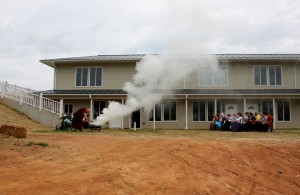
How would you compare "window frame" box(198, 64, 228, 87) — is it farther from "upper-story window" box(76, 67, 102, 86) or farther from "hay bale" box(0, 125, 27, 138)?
"hay bale" box(0, 125, 27, 138)

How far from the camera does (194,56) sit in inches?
923

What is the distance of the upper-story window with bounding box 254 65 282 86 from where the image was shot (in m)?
26.2

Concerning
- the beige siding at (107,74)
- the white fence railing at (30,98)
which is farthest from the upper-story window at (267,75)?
the white fence railing at (30,98)

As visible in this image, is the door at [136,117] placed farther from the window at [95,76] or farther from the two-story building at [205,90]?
the window at [95,76]

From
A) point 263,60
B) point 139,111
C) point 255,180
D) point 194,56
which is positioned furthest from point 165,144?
point 263,60

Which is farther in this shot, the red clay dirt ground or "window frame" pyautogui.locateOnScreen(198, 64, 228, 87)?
"window frame" pyautogui.locateOnScreen(198, 64, 228, 87)

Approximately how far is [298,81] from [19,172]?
2270 centimetres

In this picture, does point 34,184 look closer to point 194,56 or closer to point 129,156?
point 129,156

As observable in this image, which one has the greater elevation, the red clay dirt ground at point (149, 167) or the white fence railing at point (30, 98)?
the white fence railing at point (30, 98)

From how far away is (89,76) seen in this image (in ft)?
88.5

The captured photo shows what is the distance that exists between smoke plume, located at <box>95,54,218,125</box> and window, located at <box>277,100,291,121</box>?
18.6ft

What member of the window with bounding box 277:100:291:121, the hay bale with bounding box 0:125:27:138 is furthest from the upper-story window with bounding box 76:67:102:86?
the hay bale with bounding box 0:125:27:138

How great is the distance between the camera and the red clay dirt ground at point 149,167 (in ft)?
27.1

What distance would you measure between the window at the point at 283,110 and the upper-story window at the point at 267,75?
1.51 m
